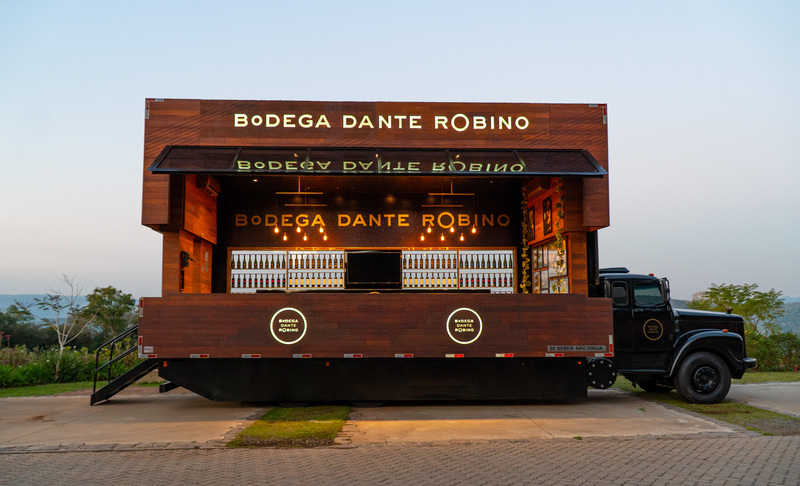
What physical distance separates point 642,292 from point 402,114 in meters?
5.76

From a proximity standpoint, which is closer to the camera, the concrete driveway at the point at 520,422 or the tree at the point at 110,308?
the concrete driveway at the point at 520,422

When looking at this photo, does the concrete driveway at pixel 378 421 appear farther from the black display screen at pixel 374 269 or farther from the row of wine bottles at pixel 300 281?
the black display screen at pixel 374 269

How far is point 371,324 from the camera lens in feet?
36.6

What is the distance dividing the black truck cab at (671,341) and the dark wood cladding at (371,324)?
36.9 inches

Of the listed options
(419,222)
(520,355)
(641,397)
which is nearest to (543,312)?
(520,355)

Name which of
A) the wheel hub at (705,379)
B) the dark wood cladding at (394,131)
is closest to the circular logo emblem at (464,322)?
the dark wood cladding at (394,131)

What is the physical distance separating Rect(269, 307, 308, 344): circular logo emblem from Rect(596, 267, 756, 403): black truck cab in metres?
5.77

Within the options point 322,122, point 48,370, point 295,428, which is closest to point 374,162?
point 322,122

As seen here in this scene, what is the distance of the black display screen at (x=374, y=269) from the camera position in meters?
14.4

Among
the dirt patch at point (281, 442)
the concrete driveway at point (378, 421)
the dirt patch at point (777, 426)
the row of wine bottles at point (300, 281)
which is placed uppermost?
the row of wine bottles at point (300, 281)

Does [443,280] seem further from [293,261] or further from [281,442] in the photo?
[281,442]

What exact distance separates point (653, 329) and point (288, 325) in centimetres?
677

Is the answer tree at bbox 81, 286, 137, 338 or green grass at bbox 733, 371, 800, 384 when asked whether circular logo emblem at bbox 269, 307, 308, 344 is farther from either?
tree at bbox 81, 286, 137, 338

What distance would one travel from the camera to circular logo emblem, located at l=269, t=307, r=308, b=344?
11117 mm
